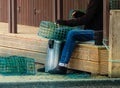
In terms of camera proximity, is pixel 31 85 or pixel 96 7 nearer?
pixel 31 85

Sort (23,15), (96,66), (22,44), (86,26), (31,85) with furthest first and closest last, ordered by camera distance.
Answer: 1. (23,15)
2. (22,44)
3. (86,26)
4. (96,66)
5. (31,85)

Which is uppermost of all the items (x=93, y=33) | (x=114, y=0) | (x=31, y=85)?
(x=114, y=0)

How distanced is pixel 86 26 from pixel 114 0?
38.8 inches

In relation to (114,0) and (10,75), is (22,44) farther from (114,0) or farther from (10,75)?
(114,0)

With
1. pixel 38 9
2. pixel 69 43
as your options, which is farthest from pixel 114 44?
pixel 38 9

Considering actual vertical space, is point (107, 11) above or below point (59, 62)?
above

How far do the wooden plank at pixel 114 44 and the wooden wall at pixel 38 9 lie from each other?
2.91 meters

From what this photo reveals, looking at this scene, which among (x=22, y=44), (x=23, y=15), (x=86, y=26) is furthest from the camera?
(x=23, y=15)

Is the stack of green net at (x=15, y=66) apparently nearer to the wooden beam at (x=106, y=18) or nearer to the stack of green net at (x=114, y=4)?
the wooden beam at (x=106, y=18)

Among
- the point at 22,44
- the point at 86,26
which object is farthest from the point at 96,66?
the point at 22,44

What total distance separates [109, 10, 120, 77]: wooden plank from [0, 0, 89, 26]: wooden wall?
291 cm

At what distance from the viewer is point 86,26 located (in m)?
9.54

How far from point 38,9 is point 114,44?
4.79m

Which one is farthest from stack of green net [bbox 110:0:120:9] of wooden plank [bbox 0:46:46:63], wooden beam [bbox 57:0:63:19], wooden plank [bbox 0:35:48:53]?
wooden beam [bbox 57:0:63:19]
